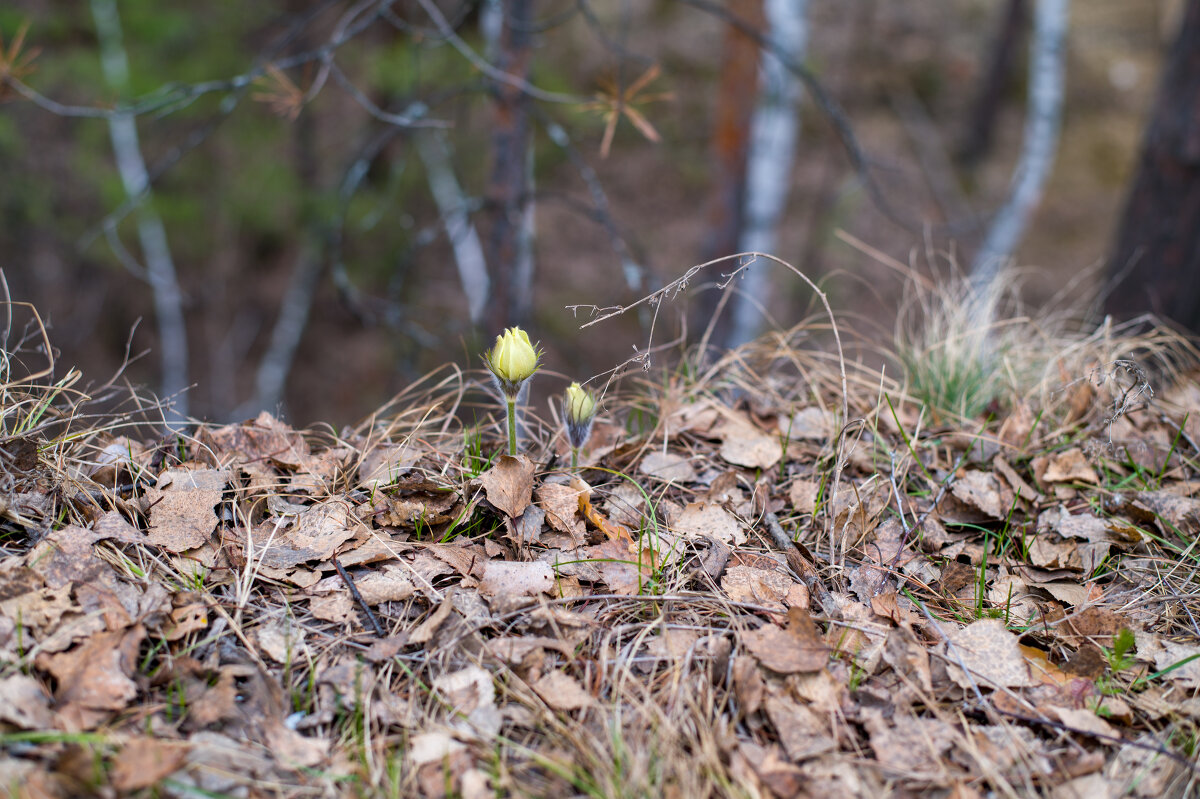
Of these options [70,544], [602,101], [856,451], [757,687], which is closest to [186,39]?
[602,101]

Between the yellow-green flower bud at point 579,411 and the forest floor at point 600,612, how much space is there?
145mm

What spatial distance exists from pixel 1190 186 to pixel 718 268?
2966 millimetres

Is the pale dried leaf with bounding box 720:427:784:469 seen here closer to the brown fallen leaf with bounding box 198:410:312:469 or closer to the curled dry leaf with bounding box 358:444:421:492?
the curled dry leaf with bounding box 358:444:421:492

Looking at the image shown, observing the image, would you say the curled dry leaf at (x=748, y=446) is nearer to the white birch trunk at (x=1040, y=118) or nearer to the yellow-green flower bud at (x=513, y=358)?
the yellow-green flower bud at (x=513, y=358)

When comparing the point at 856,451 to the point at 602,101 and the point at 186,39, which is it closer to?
the point at 602,101

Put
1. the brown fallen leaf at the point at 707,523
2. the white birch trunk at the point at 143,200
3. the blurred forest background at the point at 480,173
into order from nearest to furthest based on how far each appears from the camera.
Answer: the brown fallen leaf at the point at 707,523, the blurred forest background at the point at 480,173, the white birch trunk at the point at 143,200

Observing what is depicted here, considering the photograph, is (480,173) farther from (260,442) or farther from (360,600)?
(360,600)

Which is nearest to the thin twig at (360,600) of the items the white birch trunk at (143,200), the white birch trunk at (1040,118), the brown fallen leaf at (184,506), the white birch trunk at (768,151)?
the brown fallen leaf at (184,506)

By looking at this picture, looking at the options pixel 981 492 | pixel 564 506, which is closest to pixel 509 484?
pixel 564 506

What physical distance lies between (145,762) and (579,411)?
3.76 ft

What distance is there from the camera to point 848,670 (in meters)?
1.58

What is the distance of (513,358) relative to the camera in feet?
5.78

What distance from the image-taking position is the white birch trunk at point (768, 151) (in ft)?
18.4

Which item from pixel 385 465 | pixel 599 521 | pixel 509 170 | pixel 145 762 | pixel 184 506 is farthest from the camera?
pixel 509 170
